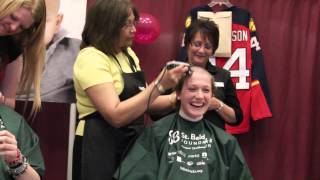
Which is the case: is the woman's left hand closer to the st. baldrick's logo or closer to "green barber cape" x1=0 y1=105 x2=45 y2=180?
"green barber cape" x1=0 y1=105 x2=45 y2=180

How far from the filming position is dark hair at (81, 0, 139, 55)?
167 centimetres

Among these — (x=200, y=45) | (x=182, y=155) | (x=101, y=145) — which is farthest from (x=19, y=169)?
(x=200, y=45)

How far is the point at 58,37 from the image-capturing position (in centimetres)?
251

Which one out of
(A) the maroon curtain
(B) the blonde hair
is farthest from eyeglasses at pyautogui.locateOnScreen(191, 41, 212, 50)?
(B) the blonde hair

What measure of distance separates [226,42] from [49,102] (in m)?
1.10

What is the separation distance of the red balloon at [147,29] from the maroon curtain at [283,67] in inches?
6.9

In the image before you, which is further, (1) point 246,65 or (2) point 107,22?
(1) point 246,65

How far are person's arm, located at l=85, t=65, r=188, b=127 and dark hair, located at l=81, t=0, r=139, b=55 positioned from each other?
0.17 meters

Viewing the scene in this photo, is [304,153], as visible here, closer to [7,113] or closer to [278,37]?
[278,37]

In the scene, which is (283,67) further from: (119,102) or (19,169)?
(19,169)

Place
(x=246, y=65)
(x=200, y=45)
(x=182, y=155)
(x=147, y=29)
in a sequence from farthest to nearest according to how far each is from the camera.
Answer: (x=246, y=65) → (x=147, y=29) → (x=200, y=45) → (x=182, y=155)

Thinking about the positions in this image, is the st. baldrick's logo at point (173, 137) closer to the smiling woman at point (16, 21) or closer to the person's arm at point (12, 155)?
the person's arm at point (12, 155)

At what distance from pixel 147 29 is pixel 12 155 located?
1.43 metres

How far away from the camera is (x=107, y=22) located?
166cm
